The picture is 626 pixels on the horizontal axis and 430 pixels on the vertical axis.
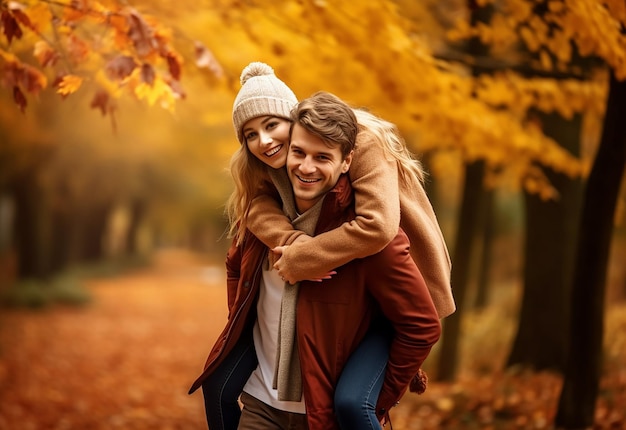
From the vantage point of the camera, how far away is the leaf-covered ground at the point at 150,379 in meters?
7.28

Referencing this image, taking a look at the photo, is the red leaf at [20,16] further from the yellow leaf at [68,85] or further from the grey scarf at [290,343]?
the grey scarf at [290,343]

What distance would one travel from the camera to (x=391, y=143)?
3.13 metres

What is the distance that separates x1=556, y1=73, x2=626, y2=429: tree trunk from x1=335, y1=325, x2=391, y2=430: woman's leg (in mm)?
2984

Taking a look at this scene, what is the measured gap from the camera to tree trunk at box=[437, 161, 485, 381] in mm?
8562

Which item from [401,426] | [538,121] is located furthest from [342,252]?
[538,121]

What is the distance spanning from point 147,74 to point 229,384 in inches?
72.1

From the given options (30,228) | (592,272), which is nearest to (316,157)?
(592,272)

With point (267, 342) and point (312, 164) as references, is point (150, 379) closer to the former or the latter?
point (267, 342)

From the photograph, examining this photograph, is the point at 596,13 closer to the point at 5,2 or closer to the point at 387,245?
the point at 387,245

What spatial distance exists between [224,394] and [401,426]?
4.49m

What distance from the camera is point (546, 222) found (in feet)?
28.3

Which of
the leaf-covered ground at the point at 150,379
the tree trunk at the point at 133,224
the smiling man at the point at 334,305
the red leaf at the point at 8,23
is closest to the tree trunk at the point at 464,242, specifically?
the leaf-covered ground at the point at 150,379

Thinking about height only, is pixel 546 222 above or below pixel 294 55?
below

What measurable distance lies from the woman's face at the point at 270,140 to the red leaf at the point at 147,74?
1.14 metres
